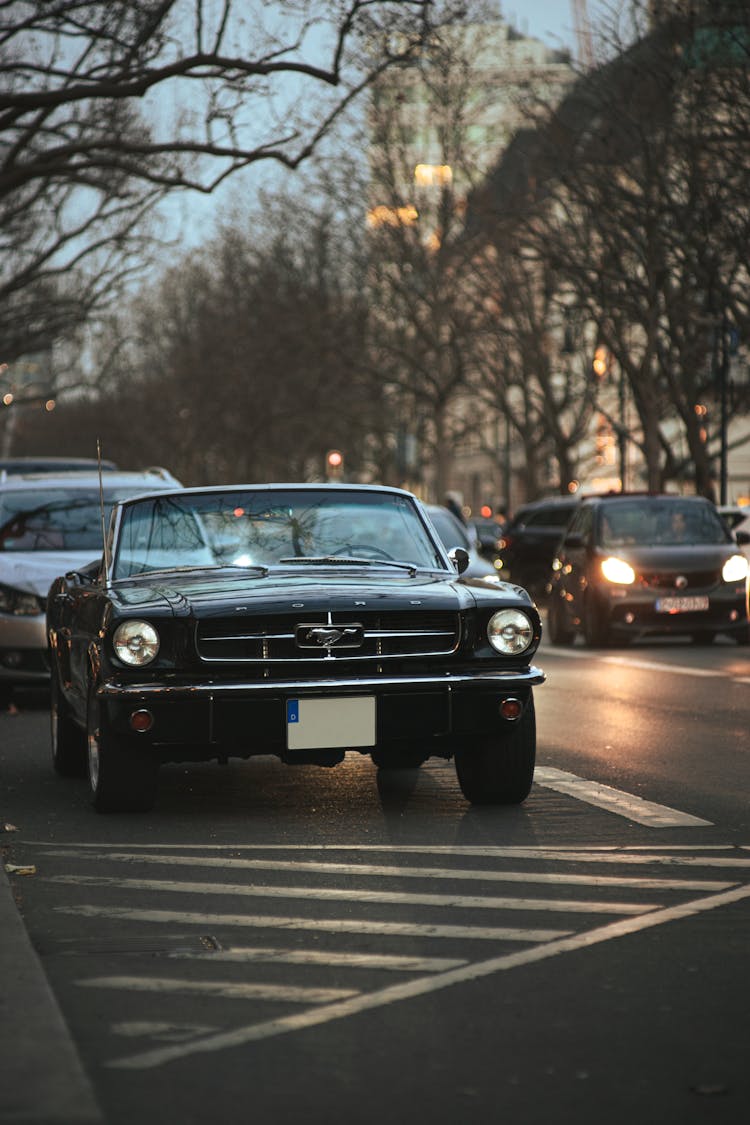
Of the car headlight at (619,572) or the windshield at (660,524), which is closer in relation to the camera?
the car headlight at (619,572)

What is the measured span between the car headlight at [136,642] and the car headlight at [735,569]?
14000 millimetres

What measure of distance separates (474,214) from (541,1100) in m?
47.8

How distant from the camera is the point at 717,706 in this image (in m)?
14.4

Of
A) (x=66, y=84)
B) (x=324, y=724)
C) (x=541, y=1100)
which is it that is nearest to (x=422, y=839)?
(x=324, y=724)

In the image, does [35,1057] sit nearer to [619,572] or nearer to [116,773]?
[116,773]

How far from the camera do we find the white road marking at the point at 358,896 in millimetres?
6559

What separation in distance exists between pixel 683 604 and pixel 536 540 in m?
11.7

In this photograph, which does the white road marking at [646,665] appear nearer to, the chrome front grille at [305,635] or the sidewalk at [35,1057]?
the chrome front grille at [305,635]

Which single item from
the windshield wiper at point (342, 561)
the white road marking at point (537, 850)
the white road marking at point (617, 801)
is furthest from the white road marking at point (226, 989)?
the windshield wiper at point (342, 561)

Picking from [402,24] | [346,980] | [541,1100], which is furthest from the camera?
[402,24]

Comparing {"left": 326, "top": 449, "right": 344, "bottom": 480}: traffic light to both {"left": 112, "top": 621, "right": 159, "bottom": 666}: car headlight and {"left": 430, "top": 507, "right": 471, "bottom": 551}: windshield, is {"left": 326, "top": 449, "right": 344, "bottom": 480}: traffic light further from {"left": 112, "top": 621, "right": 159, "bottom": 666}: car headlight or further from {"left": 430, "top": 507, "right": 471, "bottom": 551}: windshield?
{"left": 112, "top": 621, "right": 159, "bottom": 666}: car headlight

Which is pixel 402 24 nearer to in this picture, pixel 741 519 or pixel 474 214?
pixel 741 519

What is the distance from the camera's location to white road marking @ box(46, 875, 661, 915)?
6.56 m

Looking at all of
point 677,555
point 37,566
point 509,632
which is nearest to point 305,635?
point 509,632
